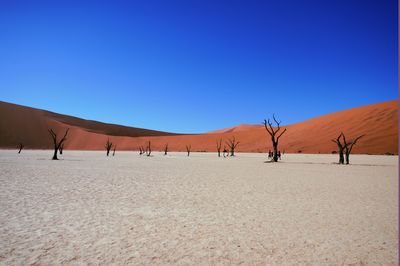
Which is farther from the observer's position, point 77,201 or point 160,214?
point 77,201

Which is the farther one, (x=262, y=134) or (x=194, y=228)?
(x=262, y=134)

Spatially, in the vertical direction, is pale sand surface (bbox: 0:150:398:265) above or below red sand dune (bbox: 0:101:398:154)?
below

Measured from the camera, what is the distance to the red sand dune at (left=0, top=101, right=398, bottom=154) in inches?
2022

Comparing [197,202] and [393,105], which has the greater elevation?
[393,105]

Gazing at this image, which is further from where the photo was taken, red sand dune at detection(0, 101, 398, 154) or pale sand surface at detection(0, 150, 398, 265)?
red sand dune at detection(0, 101, 398, 154)

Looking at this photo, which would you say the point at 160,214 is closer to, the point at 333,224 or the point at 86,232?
the point at 86,232

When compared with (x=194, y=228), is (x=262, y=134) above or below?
above

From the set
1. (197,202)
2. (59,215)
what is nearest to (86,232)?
(59,215)

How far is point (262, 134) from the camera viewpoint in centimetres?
8044

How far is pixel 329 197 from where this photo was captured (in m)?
8.55

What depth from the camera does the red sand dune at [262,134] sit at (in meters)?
51.4

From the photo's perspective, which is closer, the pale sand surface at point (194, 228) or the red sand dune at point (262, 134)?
the pale sand surface at point (194, 228)

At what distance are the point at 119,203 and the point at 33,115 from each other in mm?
97962

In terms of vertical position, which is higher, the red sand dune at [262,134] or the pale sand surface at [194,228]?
the red sand dune at [262,134]
